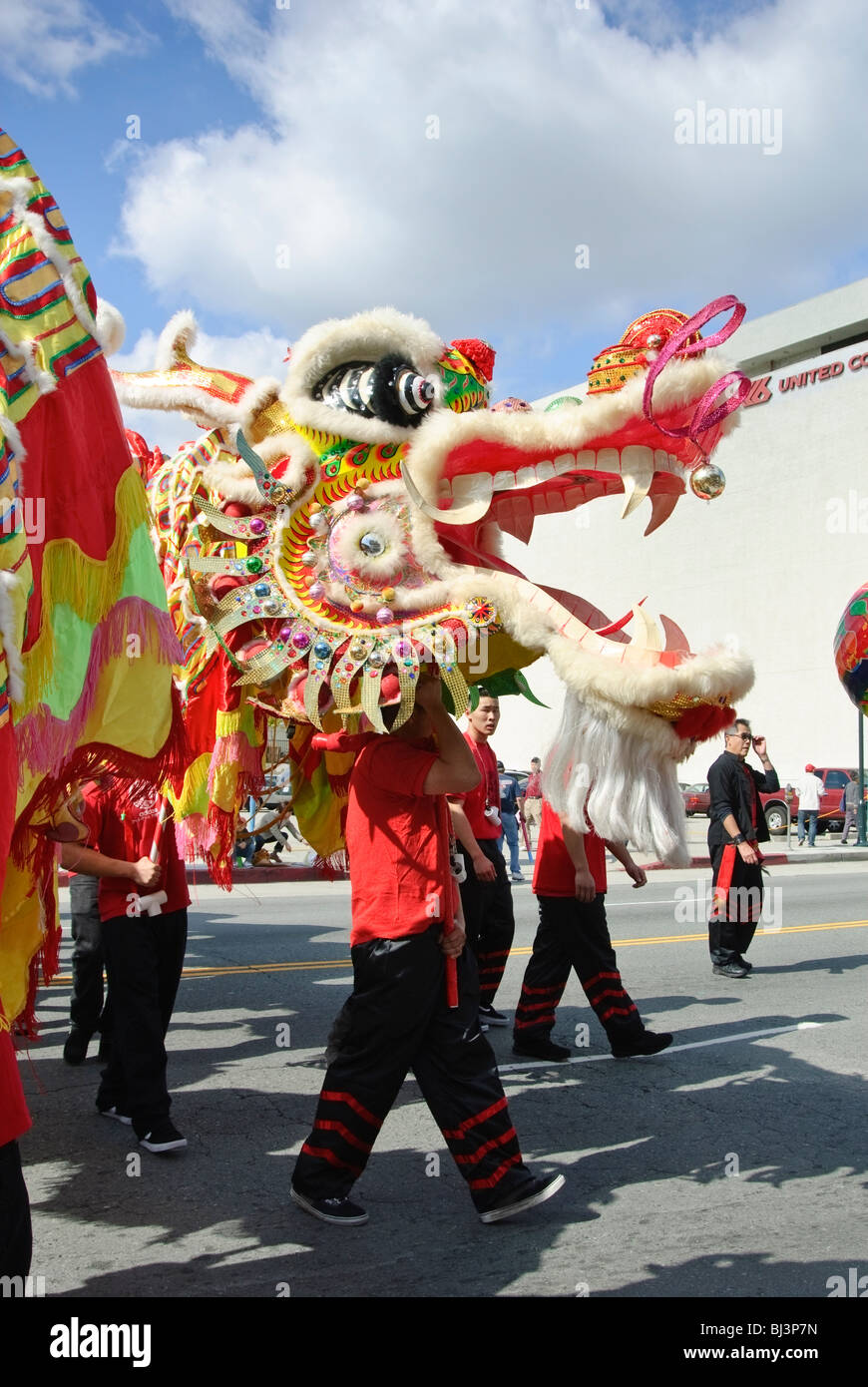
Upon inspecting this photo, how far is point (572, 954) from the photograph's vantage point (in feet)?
19.1

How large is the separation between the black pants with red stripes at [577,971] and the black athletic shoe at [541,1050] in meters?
0.03

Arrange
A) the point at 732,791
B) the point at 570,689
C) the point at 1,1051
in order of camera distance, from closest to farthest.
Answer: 1. the point at 1,1051
2. the point at 570,689
3. the point at 732,791

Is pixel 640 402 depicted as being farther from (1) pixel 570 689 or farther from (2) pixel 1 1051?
(2) pixel 1 1051

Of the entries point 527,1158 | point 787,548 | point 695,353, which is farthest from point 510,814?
point 787,548

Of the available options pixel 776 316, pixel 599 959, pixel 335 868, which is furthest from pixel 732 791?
pixel 776 316

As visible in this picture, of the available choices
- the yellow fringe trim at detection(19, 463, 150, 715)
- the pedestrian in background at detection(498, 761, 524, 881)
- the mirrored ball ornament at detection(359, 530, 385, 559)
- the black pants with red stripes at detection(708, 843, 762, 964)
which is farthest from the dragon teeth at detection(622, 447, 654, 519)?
the pedestrian in background at detection(498, 761, 524, 881)

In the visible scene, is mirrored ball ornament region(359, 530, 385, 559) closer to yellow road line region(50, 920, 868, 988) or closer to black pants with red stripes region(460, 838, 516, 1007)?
black pants with red stripes region(460, 838, 516, 1007)

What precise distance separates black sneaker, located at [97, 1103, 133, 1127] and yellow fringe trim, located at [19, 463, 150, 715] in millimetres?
3316

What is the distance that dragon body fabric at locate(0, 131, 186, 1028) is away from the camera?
1994 millimetres

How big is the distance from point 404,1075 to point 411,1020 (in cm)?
18

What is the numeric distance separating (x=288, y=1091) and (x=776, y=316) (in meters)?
32.3

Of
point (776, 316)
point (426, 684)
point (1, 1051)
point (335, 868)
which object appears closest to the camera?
→ point (1, 1051)

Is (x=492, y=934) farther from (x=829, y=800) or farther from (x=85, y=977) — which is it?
(x=829, y=800)

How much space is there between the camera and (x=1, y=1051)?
6.55 ft
